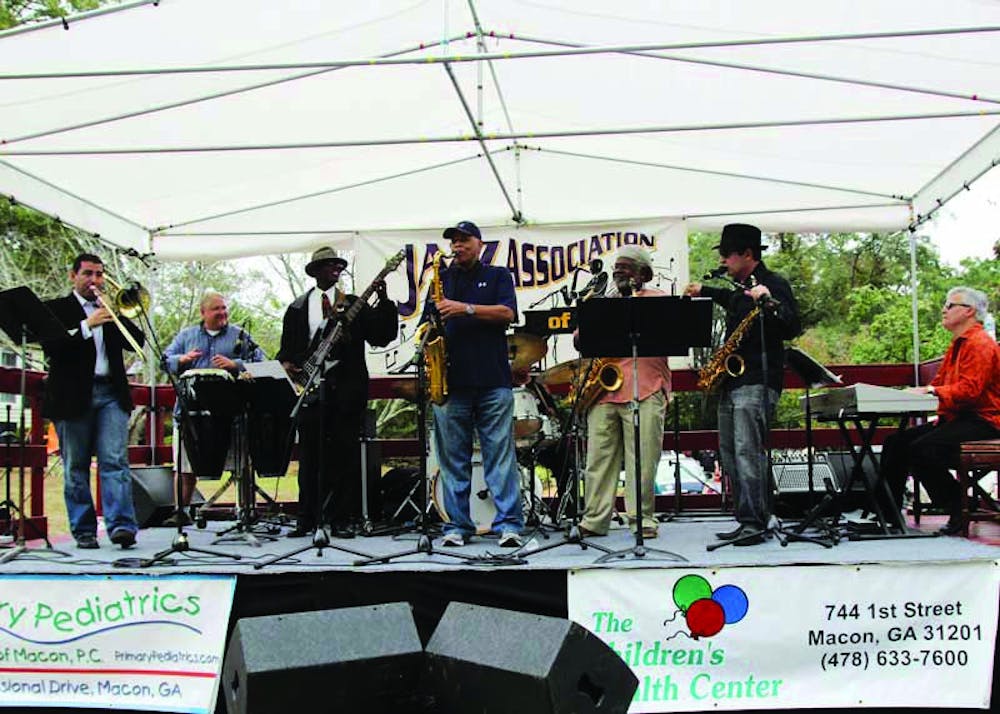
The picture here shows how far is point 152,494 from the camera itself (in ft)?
26.4

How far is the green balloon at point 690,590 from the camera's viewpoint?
4875 millimetres

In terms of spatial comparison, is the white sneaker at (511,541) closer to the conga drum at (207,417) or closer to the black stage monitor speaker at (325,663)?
the black stage monitor speaker at (325,663)

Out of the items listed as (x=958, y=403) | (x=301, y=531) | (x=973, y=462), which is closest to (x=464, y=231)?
(x=301, y=531)

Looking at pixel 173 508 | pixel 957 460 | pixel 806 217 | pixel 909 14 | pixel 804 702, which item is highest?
Result: pixel 909 14

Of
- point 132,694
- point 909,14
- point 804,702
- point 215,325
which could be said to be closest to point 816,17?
point 909,14

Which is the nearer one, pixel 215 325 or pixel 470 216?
pixel 215 325

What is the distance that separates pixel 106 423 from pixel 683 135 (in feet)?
16.1

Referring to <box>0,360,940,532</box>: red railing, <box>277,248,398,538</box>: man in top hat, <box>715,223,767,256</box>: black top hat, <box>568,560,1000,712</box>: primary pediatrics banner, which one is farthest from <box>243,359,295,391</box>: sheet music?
<box>715,223,767,256</box>: black top hat

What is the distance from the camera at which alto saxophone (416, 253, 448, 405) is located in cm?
600

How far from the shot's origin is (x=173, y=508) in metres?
8.20

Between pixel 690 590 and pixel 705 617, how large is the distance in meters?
0.15

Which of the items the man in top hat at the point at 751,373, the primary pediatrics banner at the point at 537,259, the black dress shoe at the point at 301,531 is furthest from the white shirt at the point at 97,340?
the man in top hat at the point at 751,373

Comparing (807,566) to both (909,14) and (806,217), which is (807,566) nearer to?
(909,14)

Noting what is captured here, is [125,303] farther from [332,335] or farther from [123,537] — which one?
[123,537]
